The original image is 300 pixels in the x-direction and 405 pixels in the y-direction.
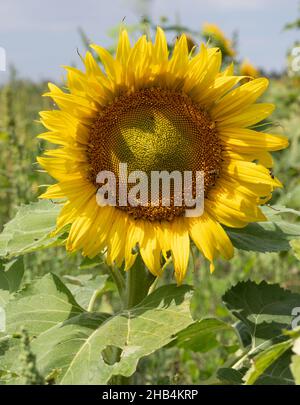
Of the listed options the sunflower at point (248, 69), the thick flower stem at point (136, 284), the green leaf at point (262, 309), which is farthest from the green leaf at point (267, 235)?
the sunflower at point (248, 69)

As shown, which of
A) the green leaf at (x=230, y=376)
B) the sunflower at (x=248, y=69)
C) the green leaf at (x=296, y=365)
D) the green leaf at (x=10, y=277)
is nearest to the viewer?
the green leaf at (x=296, y=365)

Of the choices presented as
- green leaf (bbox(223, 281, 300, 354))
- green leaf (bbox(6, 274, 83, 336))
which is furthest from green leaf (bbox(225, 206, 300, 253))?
green leaf (bbox(6, 274, 83, 336))

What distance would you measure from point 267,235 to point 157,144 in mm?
422

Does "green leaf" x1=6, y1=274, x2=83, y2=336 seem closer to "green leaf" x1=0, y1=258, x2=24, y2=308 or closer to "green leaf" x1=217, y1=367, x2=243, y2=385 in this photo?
"green leaf" x1=0, y1=258, x2=24, y2=308

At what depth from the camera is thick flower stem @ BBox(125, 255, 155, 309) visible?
197 centimetres

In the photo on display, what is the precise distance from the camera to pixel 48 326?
6.07 ft

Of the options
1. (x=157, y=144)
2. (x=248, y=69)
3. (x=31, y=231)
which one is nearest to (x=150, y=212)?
(x=157, y=144)

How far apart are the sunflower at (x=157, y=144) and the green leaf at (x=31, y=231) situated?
0.12 m

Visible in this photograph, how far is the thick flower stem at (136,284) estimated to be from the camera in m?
1.97

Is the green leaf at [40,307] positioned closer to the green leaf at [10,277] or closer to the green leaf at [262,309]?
the green leaf at [10,277]

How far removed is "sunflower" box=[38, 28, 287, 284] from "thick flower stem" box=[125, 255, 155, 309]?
5cm

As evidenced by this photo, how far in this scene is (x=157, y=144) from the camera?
195 centimetres
